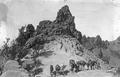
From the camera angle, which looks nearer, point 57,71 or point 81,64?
point 57,71

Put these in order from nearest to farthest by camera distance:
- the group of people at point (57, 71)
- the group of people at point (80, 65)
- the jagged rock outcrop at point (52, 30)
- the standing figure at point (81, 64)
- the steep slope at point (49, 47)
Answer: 1. the group of people at point (57, 71)
2. the group of people at point (80, 65)
3. the standing figure at point (81, 64)
4. the steep slope at point (49, 47)
5. the jagged rock outcrop at point (52, 30)

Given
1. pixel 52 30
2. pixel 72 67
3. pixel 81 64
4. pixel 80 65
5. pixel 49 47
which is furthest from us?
pixel 52 30

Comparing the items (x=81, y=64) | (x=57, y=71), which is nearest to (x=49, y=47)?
(x=81, y=64)

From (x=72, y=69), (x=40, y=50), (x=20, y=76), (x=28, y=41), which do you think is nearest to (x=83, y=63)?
(x=72, y=69)

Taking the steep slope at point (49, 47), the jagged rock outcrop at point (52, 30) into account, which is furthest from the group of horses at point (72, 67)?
the jagged rock outcrop at point (52, 30)

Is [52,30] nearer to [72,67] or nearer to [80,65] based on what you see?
[80,65]

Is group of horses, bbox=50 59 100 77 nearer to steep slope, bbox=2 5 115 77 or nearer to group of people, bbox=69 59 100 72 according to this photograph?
group of people, bbox=69 59 100 72

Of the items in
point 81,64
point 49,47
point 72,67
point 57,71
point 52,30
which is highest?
point 52,30

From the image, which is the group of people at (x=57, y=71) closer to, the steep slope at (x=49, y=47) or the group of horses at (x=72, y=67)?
the group of horses at (x=72, y=67)

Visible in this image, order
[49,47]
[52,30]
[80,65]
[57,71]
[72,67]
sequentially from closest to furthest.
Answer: [57,71]
[72,67]
[80,65]
[49,47]
[52,30]

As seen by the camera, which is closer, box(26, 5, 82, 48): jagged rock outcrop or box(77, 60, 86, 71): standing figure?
box(77, 60, 86, 71): standing figure

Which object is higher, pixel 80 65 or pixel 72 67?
pixel 80 65

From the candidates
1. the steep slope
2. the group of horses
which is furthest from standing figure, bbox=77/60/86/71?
the steep slope

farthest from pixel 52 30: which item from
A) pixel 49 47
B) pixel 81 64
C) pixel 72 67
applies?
pixel 72 67
